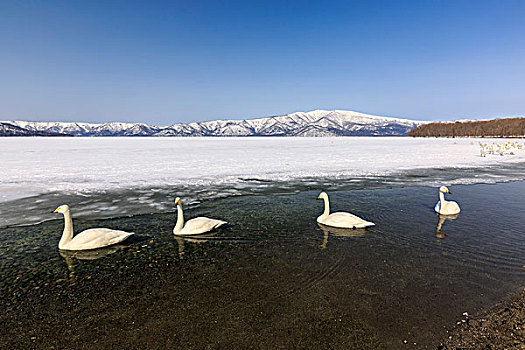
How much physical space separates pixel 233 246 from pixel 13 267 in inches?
180

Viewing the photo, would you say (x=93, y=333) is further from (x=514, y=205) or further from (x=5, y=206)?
(x=514, y=205)

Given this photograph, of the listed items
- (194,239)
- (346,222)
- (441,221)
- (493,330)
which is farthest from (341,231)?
(493,330)

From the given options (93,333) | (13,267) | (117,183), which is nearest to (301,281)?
(93,333)

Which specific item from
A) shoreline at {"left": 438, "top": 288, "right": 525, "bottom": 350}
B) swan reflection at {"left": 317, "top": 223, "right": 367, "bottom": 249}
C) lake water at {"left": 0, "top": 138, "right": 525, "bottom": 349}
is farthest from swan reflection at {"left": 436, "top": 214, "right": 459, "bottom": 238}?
shoreline at {"left": 438, "top": 288, "right": 525, "bottom": 350}

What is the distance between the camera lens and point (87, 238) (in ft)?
22.8

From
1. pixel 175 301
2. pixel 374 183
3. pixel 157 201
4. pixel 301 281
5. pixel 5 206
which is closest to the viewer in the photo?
pixel 175 301

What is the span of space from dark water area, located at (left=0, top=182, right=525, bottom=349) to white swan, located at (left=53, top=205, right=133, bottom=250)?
18 cm

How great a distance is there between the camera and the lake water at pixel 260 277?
4.20 meters

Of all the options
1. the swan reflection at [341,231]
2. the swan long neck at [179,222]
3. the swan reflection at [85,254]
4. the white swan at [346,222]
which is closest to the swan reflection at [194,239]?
the swan long neck at [179,222]

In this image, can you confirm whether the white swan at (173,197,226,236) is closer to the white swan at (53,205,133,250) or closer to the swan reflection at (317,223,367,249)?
the white swan at (53,205,133,250)

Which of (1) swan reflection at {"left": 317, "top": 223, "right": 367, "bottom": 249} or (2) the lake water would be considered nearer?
(2) the lake water

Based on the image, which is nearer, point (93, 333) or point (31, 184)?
point (93, 333)

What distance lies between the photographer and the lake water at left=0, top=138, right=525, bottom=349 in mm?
4195

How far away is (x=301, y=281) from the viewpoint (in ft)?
18.4
